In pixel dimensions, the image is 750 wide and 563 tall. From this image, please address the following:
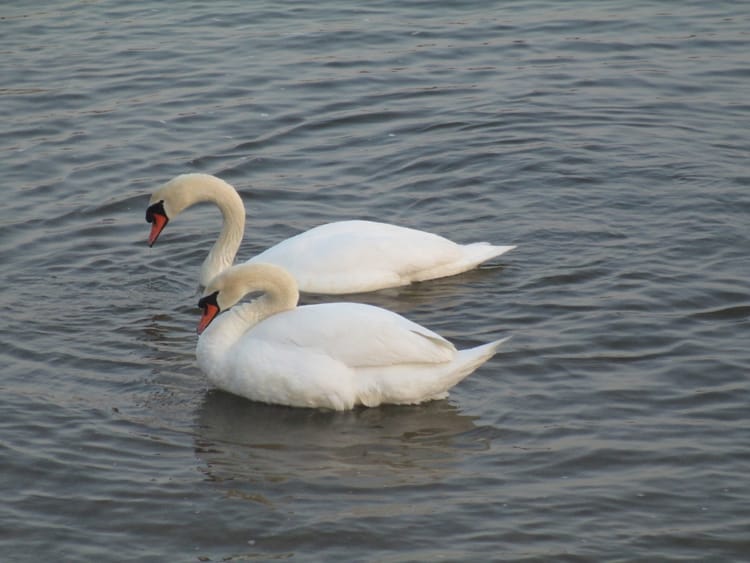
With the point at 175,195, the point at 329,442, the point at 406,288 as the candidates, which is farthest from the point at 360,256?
the point at 329,442

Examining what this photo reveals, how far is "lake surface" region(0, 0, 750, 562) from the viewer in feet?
21.6

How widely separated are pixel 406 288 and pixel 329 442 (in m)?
2.57

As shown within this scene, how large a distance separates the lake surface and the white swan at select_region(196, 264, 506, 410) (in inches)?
5.0

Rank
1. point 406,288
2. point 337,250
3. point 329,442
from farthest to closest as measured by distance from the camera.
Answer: point 406,288 → point 337,250 → point 329,442

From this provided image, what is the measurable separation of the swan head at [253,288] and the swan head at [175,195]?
180 cm

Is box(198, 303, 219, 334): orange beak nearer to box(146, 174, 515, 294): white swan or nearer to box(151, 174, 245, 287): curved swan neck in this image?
box(146, 174, 515, 294): white swan

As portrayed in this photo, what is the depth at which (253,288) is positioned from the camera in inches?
317

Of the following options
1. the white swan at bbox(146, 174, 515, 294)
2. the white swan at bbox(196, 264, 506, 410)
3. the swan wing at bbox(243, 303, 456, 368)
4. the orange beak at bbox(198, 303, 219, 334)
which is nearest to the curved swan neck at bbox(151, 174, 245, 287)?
the white swan at bbox(146, 174, 515, 294)

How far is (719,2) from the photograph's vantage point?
16312 mm

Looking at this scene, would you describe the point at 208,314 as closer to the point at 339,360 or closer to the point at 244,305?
the point at 244,305

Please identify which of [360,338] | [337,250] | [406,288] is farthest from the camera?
[406,288]

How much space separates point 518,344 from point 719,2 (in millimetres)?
9165

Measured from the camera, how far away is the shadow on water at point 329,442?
6.99m

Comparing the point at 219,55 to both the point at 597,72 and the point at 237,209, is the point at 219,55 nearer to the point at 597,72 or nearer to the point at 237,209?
the point at 597,72
